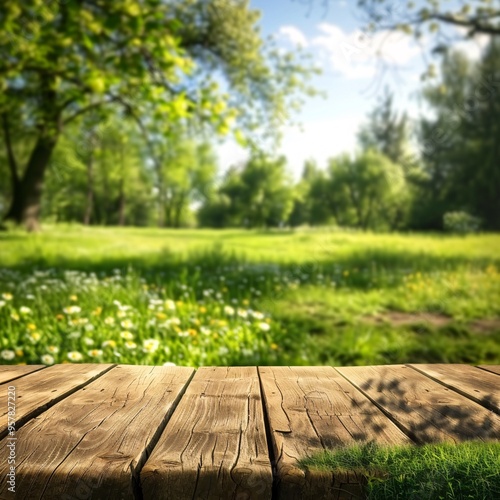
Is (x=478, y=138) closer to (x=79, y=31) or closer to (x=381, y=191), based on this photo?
(x=381, y=191)

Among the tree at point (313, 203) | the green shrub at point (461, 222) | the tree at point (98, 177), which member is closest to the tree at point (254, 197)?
the tree at point (313, 203)

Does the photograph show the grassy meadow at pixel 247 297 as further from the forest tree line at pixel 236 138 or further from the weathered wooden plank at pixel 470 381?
the weathered wooden plank at pixel 470 381

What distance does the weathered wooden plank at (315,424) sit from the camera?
1234mm

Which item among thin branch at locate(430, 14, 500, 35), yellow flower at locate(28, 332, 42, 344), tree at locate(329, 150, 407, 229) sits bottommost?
yellow flower at locate(28, 332, 42, 344)

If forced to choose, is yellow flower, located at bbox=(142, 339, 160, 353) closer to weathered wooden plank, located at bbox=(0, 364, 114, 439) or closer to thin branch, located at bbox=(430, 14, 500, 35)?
weathered wooden plank, located at bbox=(0, 364, 114, 439)

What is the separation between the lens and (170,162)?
6.74 metres

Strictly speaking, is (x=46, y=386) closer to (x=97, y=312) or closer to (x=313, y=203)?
(x=97, y=312)

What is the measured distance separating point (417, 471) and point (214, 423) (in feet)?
1.98

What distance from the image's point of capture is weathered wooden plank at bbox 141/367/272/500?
122cm

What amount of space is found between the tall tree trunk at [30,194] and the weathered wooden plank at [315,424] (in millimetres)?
5107

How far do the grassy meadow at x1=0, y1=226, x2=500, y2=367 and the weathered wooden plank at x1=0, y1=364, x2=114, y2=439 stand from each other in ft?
4.31

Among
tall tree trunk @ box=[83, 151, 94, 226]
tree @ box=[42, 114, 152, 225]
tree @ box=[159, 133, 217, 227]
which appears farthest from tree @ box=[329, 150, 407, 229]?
tall tree trunk @ box=[83, 151, 94, 226]

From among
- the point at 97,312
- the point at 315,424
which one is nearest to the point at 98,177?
the point at 97,312

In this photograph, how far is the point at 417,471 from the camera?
128 centimetres
